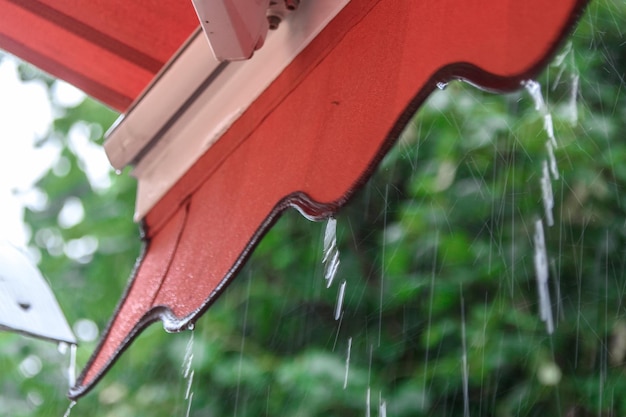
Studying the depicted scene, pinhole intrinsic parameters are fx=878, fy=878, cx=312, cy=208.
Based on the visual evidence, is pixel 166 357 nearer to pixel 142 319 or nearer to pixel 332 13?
pixel 142 319

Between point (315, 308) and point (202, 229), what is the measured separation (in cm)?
203

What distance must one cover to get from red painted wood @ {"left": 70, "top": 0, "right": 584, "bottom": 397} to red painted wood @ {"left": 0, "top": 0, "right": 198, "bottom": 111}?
257mm

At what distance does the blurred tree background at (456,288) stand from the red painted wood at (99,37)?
4.17ft

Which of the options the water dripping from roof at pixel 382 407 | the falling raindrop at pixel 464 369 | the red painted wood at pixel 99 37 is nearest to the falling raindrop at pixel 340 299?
the water dripping from roof at pixel 382 407

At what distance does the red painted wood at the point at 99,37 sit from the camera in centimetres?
190

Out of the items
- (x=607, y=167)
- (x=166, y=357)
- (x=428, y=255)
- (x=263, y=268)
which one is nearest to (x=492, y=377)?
(x=428, y=255)

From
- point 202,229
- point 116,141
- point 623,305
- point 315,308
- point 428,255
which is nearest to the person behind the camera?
point 202,229

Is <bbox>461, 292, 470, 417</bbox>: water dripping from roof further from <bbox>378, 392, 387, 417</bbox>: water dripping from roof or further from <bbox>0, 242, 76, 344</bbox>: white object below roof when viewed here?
<bbox>0, 242, 76, 344</bbox>: white object below roof

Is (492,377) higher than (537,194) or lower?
lower

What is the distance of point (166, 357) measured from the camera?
3.94m

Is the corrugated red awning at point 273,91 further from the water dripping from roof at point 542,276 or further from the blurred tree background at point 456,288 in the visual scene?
the water dripping from roof at point 542,276

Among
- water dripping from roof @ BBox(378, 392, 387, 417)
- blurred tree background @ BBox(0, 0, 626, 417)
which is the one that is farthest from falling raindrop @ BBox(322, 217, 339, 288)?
water dripping from roof @ BBox(378, 392, 387, 417)

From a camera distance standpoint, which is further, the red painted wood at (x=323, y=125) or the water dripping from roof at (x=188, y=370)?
the water dripping from roof at (x=188, y=370)

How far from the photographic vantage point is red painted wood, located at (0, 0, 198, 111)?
1.90m
